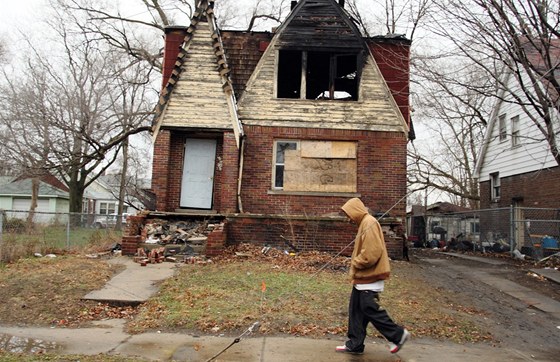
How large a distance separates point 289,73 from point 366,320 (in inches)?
500

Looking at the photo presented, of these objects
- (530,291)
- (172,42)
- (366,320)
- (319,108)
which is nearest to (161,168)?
(172,42)

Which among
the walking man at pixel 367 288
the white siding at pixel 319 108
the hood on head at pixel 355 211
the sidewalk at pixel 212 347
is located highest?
the white siding at pixel 319 108

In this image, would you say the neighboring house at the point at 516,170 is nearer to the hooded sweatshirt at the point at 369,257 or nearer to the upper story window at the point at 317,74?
the upper story window at the point at 317,74

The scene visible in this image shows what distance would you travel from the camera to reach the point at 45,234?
14.2m

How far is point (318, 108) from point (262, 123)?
1.78 meters

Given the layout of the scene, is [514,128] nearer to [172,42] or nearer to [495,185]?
[495,185]

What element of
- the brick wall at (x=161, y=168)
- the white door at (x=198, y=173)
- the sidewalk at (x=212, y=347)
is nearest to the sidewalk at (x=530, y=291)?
the sidewalk at (x=212, y=347)

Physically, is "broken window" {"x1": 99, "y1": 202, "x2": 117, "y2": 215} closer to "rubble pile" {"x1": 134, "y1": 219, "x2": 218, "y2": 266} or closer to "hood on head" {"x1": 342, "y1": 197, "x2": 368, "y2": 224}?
"rubble pile" {"x1": 134, "y1": 219, "x2": 218, "y2": 266}

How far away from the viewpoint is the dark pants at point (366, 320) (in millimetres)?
5520

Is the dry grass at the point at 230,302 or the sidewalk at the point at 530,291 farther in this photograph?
the sidewalk at the point at 530,291

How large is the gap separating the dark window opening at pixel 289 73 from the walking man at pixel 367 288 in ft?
35.1

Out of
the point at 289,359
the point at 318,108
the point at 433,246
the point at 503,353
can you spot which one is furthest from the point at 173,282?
the point at 433,246

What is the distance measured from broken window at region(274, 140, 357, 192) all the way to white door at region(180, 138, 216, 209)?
1987 mm

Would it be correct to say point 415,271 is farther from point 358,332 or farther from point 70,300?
point 70,300
